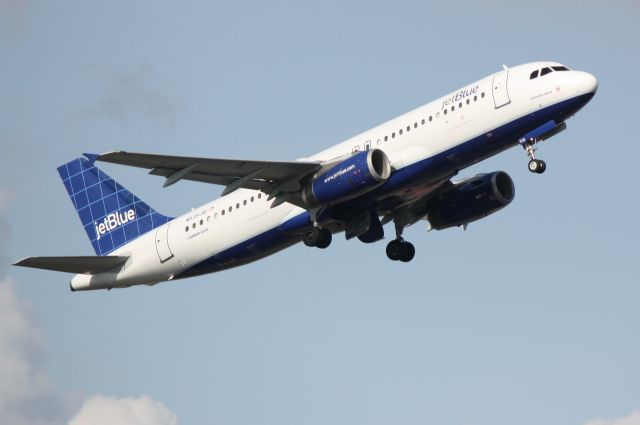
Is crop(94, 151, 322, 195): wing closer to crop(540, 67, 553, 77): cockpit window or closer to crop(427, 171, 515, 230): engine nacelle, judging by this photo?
crop(427, 171, 515, 230): engine nacelle

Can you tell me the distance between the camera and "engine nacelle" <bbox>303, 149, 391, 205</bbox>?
1777 inches

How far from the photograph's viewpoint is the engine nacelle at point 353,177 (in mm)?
45125

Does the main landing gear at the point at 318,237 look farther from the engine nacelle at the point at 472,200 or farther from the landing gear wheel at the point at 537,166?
the landing gear wheel at the point at 537,166

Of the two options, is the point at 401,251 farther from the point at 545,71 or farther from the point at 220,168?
the point at 545,71

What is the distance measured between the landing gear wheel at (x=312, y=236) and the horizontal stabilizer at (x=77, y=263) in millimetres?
8341

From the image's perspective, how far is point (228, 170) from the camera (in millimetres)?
46031

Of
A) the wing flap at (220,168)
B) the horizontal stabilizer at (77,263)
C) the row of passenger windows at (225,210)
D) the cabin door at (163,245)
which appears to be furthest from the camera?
the cabin door at (163,245)

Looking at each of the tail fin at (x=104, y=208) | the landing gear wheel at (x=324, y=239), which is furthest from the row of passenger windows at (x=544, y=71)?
the tail fin at (x=104, y=208)

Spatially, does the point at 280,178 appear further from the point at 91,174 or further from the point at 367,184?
the point at 91,174

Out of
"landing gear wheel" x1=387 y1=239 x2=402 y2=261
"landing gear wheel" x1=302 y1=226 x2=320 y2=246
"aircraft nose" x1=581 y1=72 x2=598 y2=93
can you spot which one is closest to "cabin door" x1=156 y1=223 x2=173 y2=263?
"landing gear wheel" x1=302 y1=226 x2=320 y2=246

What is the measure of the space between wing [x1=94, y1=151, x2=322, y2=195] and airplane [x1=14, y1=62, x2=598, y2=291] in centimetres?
4

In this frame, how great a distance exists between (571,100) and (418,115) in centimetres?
534

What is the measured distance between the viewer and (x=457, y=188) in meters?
51.5

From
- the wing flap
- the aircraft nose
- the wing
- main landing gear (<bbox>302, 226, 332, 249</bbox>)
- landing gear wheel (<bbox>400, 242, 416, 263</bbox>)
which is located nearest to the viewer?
the wing flap
